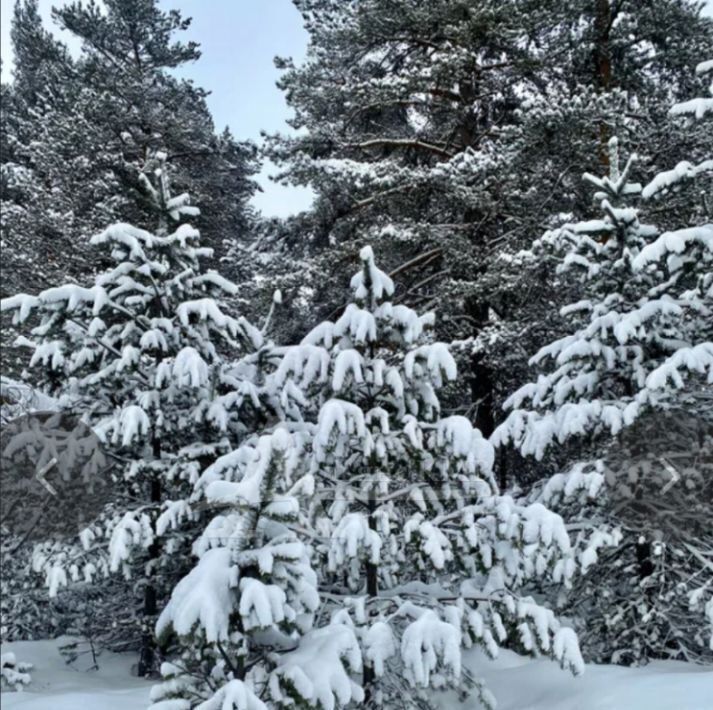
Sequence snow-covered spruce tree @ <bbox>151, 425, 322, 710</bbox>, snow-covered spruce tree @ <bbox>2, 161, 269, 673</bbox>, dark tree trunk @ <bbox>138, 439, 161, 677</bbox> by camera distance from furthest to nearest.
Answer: dark tree trunk @ <bbox>138, 439, 161, 677</bbox>
snow-covered spruce tree @ <bbox>2, 161, 269, 673</bbox>
snow-covered spruce tree @ <bbox>151, 425, 322, 710</bbox>

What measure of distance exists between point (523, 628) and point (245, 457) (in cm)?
193

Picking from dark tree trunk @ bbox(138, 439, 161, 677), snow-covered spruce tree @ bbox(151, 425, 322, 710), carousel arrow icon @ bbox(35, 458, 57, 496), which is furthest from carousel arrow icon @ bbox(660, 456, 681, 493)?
carousel arrow icon @ bbox(35, 458, 57, 496)

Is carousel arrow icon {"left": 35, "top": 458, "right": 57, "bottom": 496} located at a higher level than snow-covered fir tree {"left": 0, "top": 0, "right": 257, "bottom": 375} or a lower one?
lower

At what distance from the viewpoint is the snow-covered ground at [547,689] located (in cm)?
364

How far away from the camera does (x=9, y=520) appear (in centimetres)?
554

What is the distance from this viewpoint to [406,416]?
4.09 m

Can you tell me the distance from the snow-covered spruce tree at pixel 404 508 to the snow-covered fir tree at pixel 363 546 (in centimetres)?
1

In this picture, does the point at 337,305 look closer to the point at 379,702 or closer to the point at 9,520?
the point at 9,520

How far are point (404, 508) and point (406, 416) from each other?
67 centimetres

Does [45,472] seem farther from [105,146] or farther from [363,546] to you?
[105,146]

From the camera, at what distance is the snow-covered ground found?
3.64m

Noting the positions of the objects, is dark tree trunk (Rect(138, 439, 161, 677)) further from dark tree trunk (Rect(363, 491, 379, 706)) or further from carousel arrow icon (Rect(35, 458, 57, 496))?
dark tree trunk (Rect(363, 491, 379, 706))

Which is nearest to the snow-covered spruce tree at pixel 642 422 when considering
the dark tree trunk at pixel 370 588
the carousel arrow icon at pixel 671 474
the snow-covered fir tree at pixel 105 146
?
the carousel arrow icon at pixel 671 474

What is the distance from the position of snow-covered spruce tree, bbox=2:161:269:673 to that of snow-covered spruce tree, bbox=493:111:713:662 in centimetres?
256
